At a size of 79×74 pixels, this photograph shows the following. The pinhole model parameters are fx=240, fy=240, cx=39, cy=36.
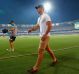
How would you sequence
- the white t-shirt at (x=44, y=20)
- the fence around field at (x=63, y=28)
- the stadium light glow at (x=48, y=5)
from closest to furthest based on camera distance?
1. the white t-shirt at (x=44, y=20)
2. the fence around field at (x=63, y=28)
3. the stadium light glow at (x=48, y=5)

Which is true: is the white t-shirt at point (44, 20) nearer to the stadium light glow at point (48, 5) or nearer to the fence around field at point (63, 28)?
the fence around field at point (63, 28)

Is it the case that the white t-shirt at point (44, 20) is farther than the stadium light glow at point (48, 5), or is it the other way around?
the stadium light glow at point (48, 5)

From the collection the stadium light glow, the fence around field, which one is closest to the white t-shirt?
the fence around field

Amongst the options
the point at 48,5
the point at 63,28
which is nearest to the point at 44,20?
the point at 63,28

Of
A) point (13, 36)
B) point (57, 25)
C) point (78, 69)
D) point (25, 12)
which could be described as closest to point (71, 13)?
point (57, 25)

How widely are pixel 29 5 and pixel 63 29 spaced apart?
1584 centimetres

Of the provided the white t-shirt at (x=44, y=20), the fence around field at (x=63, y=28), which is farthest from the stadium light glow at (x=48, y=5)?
the white t-shirt at (x=44, y=20)

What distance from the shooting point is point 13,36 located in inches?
607

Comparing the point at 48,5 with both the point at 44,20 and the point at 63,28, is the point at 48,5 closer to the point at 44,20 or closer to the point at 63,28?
the point at 63,28

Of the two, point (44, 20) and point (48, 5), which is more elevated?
point (48, 5)

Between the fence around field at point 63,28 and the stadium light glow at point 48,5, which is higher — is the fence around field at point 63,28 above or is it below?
below

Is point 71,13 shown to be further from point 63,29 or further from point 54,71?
point 54,71

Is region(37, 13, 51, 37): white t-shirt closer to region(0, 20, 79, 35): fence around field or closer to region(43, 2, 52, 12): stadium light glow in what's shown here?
region(0, 20, 79, 35): fence around field

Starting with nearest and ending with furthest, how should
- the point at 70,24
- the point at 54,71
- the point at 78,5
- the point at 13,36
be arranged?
the point at 54,71, the point at 13,36, the point at 70,24, the point at 78,5
